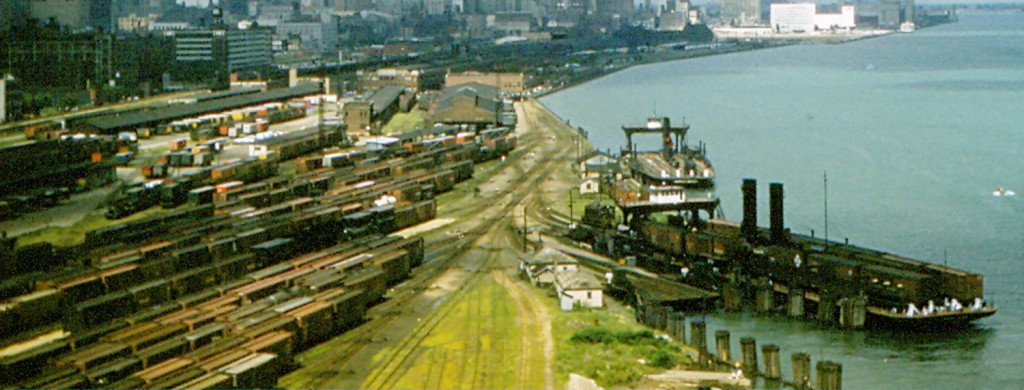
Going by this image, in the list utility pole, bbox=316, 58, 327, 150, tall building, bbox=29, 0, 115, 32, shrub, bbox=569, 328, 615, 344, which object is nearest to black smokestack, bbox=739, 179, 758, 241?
shrub, bbox=569, 328, 615, 344

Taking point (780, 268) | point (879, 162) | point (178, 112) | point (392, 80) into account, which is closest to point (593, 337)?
point (780, 268)

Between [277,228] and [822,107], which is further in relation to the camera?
[822,107]

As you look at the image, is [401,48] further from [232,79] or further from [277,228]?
[277,228]

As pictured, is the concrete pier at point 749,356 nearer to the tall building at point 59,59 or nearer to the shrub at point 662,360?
the shrub at point 662,360

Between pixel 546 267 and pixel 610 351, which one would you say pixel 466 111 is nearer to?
pixel 546 267

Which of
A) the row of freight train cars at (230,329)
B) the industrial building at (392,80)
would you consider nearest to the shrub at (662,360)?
the row of freight train cars at (230,329)

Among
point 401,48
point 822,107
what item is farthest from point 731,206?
point 401,48
